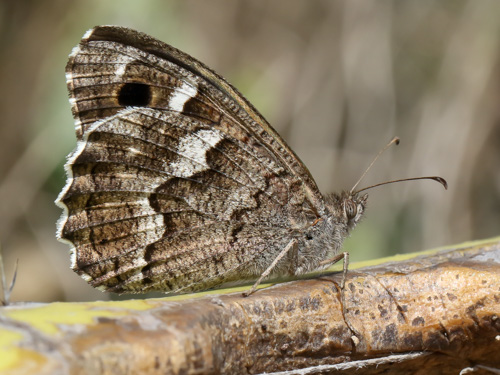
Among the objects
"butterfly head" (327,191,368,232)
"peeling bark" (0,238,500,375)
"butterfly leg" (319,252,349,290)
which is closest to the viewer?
"peeling bark" (0,238,500,375)

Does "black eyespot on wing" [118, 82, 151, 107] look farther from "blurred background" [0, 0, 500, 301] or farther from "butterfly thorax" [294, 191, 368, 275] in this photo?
"blurred background" [0, 0, 500, 301]

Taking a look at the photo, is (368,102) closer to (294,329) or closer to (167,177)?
(167,177)

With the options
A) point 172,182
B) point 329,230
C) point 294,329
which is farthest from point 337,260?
point 172,182

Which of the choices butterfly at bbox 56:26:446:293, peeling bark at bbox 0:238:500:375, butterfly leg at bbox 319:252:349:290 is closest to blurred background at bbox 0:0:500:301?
butterfly at bbox 56:26:446:293

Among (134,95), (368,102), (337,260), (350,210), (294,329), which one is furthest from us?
(368,102)

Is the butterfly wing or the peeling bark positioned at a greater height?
the butterfly wing

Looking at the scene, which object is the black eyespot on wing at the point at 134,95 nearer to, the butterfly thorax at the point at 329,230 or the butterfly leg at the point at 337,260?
the butterfly thorax at the point at 329,230

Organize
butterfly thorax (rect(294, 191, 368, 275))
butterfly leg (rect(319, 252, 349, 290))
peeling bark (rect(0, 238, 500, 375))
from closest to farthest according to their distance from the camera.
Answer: peeling bark (rect(0, 238, 500, 375))
butterfly leg (rect(319, 252, 349, 290))
butterfly thorax (rect(294, 191, 368, 275))

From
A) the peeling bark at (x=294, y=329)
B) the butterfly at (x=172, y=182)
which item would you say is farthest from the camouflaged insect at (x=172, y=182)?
the peeling bark at (x=294, y=329)

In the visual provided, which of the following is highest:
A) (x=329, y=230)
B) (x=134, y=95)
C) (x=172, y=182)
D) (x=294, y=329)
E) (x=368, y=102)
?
(x=368, y=102)
